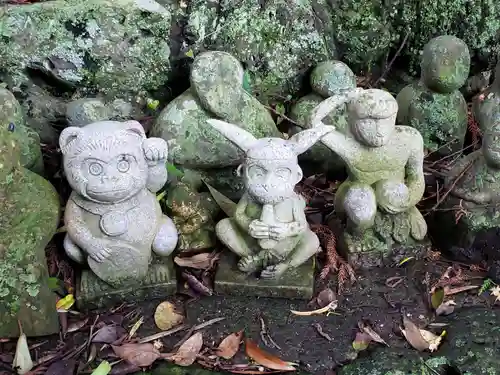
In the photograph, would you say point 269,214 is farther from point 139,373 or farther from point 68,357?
point 68,357

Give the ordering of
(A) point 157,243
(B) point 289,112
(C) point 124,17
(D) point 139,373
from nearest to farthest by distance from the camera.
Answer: (D) point 139,373 < (A) point 157,243 < (C) point 124,17 < (B) point 289,112

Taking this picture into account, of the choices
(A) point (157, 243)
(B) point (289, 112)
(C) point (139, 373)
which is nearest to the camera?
(C) point (139, 373)

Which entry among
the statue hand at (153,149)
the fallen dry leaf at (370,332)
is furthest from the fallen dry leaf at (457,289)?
the statue hand at (153,149)

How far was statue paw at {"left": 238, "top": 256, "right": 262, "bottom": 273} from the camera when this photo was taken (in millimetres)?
3102

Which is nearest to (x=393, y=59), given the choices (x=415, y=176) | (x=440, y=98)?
(x=440, y=98)

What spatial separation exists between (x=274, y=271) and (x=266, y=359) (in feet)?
1.36

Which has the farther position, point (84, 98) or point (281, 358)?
point (84, 98)

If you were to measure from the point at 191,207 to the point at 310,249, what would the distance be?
627 mm

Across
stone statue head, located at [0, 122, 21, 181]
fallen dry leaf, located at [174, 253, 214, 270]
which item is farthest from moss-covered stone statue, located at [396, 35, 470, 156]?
stone statue head, located at [0, 122, 21, 181]

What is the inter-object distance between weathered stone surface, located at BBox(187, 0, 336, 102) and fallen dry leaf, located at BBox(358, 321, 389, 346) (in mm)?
1592

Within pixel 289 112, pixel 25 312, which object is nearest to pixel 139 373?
pixel 25 312

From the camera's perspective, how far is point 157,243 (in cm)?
308

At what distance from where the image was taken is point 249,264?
3115 mm

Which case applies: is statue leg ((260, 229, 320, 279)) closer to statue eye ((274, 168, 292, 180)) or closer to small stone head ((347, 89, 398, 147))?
statue eye ((274, 168, 292, 180))
